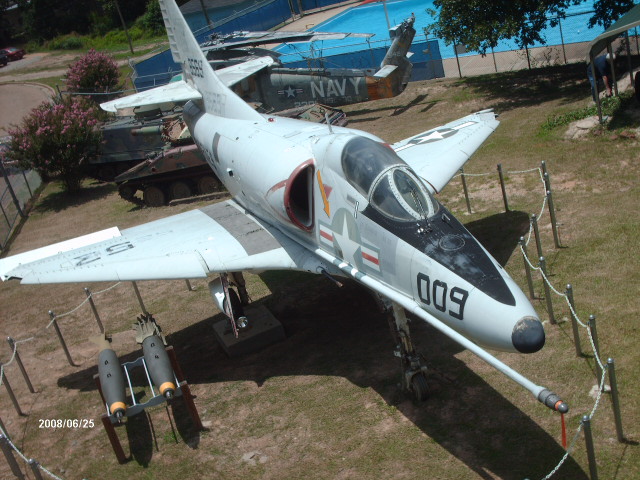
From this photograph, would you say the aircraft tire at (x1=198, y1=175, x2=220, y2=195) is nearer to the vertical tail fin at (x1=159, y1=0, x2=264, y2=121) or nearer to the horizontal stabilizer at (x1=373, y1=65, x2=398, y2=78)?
the vertical tail fin at (x1=159, y1=0, x2=264, y2=121)

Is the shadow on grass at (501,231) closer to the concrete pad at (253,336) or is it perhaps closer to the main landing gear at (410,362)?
the main landing gear at (410,362)

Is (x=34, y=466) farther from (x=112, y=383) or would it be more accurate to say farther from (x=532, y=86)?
(x=532, y=86)

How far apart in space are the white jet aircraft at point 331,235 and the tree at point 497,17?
7692 millimetres

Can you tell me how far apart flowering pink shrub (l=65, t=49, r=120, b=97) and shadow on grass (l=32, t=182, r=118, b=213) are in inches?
406

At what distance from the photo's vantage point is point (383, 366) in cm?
986

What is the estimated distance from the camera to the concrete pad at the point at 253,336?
1107cm

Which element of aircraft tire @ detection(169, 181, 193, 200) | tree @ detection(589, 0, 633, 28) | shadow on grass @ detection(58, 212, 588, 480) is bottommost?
shadow on grass @ detection(58, 212, 588, 480)

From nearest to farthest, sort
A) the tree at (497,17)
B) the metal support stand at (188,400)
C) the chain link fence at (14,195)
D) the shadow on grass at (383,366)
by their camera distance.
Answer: the shadow on grass at (383,366) → the metal support stand at (188,400) → the chain link fence at (14,195) → the tree at (497,17)

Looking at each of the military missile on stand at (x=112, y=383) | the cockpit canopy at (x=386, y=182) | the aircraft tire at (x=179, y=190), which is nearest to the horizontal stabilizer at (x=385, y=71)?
the aircraft tire at (x=179, y=190)

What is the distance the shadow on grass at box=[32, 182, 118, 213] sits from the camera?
2277cm

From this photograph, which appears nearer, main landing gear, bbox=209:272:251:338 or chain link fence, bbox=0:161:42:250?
main landing gear, bbox=209:272:251:338

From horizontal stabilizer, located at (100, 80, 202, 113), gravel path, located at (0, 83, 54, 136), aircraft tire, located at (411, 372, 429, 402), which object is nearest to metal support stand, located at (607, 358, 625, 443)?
aircraft tire, located at (411, 372, 429, 402)

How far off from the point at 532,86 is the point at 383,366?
16.4 meters

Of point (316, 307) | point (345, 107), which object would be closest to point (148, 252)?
point (316, 307)
